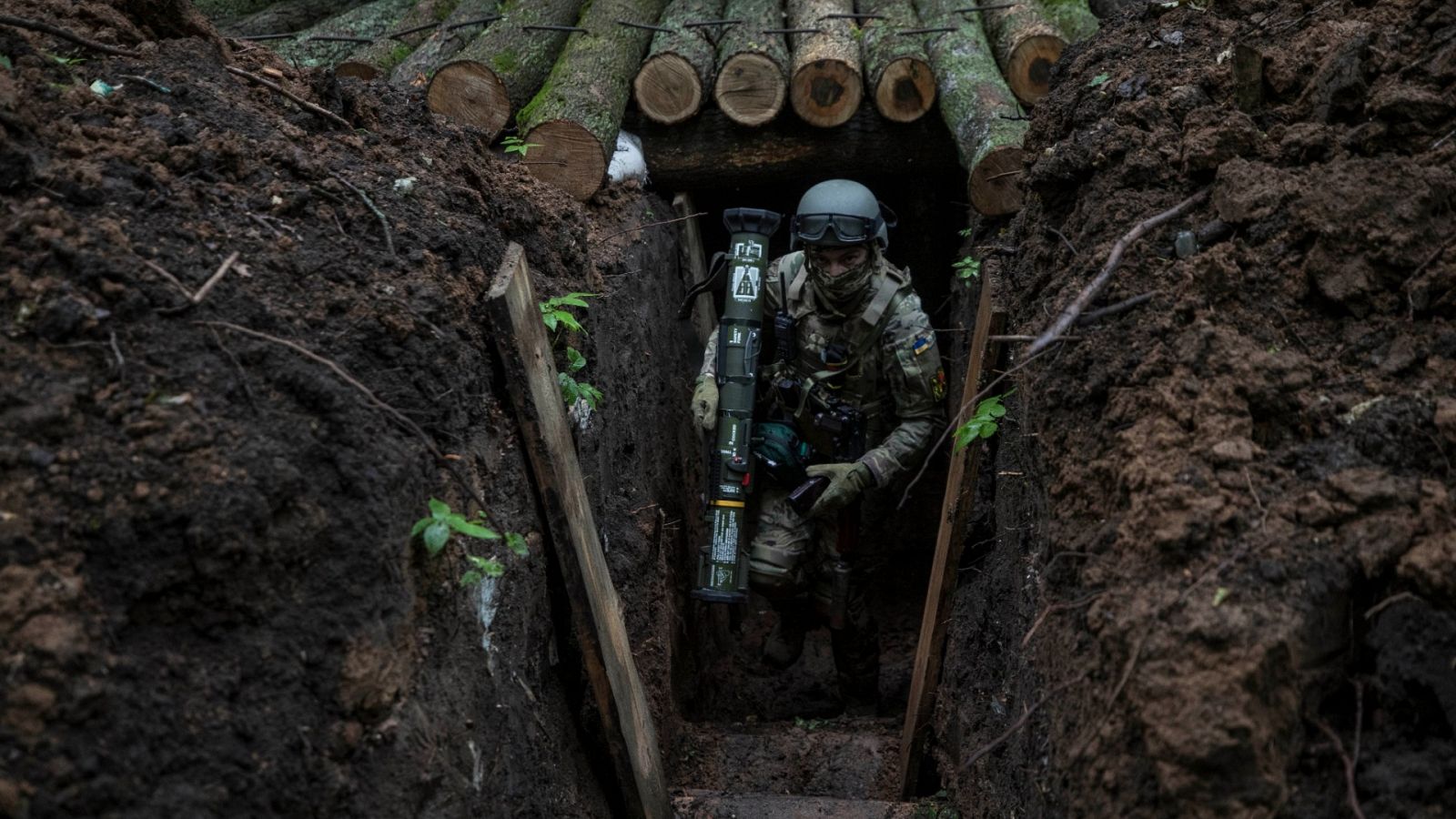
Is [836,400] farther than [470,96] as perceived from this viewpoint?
Yes

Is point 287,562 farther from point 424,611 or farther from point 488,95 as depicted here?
point 488,95

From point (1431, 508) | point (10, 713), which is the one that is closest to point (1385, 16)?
point (1431, 508)

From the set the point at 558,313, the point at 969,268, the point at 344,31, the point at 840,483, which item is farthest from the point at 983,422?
the point at 344,31

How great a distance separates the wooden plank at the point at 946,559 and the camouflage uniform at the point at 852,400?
143cm

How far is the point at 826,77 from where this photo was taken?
19.0 feet

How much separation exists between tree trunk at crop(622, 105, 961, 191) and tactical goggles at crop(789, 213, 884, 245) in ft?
Answer: 3.18

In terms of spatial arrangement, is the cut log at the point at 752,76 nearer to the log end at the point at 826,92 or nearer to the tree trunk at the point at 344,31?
the log end at the point at 826,92

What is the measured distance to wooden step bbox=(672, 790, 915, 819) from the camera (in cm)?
419

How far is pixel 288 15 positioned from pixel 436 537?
6.61 metres

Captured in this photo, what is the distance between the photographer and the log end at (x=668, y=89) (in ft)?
19.1

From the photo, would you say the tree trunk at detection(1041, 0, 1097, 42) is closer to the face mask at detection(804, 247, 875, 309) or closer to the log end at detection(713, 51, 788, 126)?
the log end at detection(713, 51, 788, 126)

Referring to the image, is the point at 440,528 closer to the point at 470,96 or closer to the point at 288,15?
the point at 470,96

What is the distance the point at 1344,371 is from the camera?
8.12 feet

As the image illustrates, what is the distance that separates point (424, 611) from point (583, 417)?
161 cm
